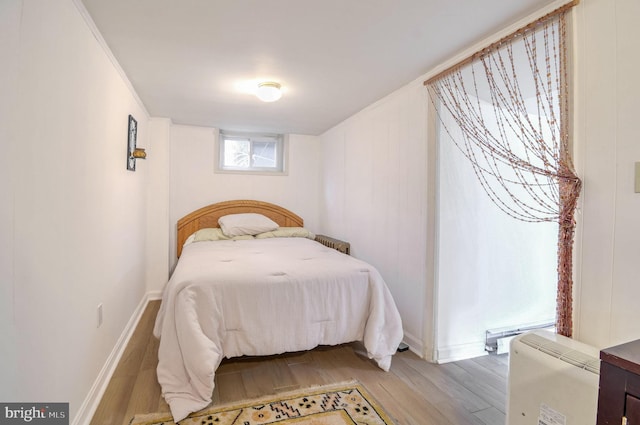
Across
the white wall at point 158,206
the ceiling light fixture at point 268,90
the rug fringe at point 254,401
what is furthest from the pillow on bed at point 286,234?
the rug fringe at point 254,401

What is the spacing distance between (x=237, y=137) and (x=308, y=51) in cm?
268

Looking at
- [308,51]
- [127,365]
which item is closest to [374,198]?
[308,51]

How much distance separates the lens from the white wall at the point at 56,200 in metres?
1.08

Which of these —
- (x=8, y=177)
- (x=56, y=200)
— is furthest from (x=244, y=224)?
(x=8, y=177)

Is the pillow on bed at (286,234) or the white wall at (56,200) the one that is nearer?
the white wall at (56,200)

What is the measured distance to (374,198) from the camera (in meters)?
3.27

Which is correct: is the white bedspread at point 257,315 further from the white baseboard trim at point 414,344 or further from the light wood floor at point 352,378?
the white baseboard trim at point 414,344

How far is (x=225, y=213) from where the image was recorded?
14.3 ft

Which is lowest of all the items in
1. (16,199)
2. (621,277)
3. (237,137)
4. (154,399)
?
(154,399)

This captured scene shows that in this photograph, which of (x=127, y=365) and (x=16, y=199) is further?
(x=127, y=365)

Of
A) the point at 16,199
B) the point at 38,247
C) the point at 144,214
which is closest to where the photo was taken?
the point at 16,199

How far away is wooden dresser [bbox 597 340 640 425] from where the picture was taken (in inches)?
32.1

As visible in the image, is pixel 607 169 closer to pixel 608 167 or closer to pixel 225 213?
pixel 608 167

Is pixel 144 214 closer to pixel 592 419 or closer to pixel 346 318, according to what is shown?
pixel 346 318
